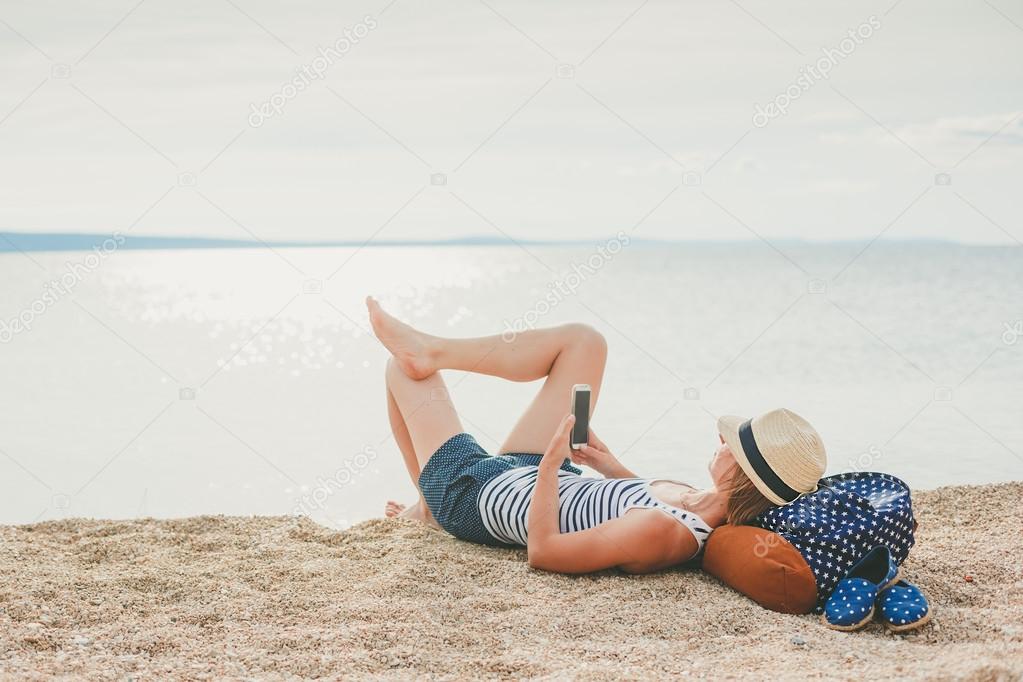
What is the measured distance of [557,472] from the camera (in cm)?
309

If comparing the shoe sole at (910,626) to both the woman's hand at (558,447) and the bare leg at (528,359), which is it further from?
the bare leg at (528,359)

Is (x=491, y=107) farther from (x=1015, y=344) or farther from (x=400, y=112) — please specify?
(x=1015, y=344)

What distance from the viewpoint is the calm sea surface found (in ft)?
19.3

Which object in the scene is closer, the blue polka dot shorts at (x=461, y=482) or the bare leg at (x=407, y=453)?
the blue polka dot shorts at (x=461, y=482)

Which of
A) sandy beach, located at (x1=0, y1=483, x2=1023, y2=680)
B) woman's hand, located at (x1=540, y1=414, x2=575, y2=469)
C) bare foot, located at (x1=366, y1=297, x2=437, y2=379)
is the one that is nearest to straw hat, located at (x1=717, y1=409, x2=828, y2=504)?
sandy beach, located at (x1=0, y1=483, x2=1023, y2=680)

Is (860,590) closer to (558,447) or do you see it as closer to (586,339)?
(558,447)

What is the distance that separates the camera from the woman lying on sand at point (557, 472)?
Result: 9.70 ft

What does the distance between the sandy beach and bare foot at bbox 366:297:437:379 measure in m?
0.64

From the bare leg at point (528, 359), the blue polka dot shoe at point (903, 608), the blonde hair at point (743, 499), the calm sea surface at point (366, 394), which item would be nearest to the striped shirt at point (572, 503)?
the blonde hair at point (743, 499)

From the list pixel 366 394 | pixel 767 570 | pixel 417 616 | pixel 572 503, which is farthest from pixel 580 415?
pixel 366 394

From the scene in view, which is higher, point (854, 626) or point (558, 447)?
point (558, 447)

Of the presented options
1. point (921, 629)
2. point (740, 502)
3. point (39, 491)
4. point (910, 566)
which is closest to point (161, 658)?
point (740, 502)

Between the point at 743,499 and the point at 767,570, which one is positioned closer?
the point at 767,570

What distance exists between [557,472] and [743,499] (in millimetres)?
597
